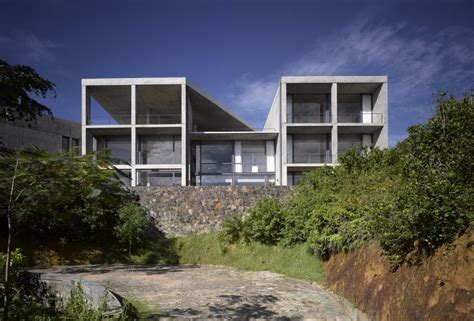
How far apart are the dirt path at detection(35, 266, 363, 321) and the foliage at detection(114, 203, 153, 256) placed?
6.75 feet

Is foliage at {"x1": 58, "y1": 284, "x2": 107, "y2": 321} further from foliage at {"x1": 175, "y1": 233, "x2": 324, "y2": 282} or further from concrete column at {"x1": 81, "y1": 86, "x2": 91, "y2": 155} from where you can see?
concrete column at {"x1": 81, "y1": 86, "x2": 91, "y2": 155}

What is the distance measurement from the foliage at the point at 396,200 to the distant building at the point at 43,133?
2004 cm

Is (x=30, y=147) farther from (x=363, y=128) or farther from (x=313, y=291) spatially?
(x=363, y=128)

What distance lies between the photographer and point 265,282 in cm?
905

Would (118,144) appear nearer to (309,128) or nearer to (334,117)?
(309,128)

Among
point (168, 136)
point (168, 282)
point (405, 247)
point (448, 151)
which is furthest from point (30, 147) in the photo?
point (168, 136)

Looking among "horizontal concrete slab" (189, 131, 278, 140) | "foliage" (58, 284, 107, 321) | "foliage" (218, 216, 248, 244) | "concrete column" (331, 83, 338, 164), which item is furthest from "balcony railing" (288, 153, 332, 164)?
"foliage" (58, 284, 107, 321)

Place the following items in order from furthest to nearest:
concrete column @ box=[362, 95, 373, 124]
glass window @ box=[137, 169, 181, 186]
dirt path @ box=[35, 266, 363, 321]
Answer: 1. concrete column @ box=[362, 95, 373, 124]
2. glass window @ box=[137, 169, 181, 186]
3. dirt path @ box=[35, 266, 363, 321]

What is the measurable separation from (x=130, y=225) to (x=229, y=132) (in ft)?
42.8

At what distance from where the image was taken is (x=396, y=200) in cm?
596

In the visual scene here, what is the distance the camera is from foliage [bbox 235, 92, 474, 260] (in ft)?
16.5

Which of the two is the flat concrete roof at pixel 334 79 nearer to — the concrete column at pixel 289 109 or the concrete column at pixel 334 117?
the concrete column at pixel 334 117

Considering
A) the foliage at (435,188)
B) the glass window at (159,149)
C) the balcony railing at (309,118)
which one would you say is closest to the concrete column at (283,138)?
the balcony railing at (309,118)

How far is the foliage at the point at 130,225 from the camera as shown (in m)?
12.9
